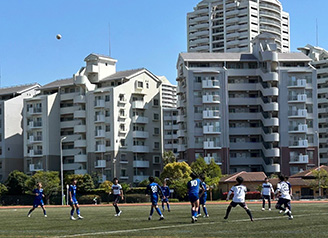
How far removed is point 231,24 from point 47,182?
8553 cm

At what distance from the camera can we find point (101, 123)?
112 meters

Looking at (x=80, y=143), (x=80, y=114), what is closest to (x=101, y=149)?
(x=80, y=143)

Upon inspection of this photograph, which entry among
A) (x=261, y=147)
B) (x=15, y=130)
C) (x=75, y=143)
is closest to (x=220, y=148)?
(x=261, y=147)

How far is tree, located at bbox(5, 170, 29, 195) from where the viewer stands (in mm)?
106688

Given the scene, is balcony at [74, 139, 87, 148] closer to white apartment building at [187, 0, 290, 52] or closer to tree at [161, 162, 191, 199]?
tree at [161, 162, 191, 199]

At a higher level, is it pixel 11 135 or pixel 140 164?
pixel 11 135

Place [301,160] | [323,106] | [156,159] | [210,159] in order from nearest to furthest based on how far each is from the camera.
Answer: [210,159] → [301,160] → [156,159] → [323,106]

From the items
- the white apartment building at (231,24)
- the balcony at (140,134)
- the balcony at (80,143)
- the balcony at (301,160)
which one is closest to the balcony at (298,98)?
the balcony at (301,160)

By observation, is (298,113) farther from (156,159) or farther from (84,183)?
(84,183)

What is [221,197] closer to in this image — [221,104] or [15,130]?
[221,104]

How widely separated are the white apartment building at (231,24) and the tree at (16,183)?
249 feet

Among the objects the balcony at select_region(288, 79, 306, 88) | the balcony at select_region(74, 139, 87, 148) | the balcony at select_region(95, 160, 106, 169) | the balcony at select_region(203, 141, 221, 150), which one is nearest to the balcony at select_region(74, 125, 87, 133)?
the balcony at select_region(74, 139, 87, 148)

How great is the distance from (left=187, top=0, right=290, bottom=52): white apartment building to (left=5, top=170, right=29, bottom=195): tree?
76.0m

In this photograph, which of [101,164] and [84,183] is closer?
[84,183]
